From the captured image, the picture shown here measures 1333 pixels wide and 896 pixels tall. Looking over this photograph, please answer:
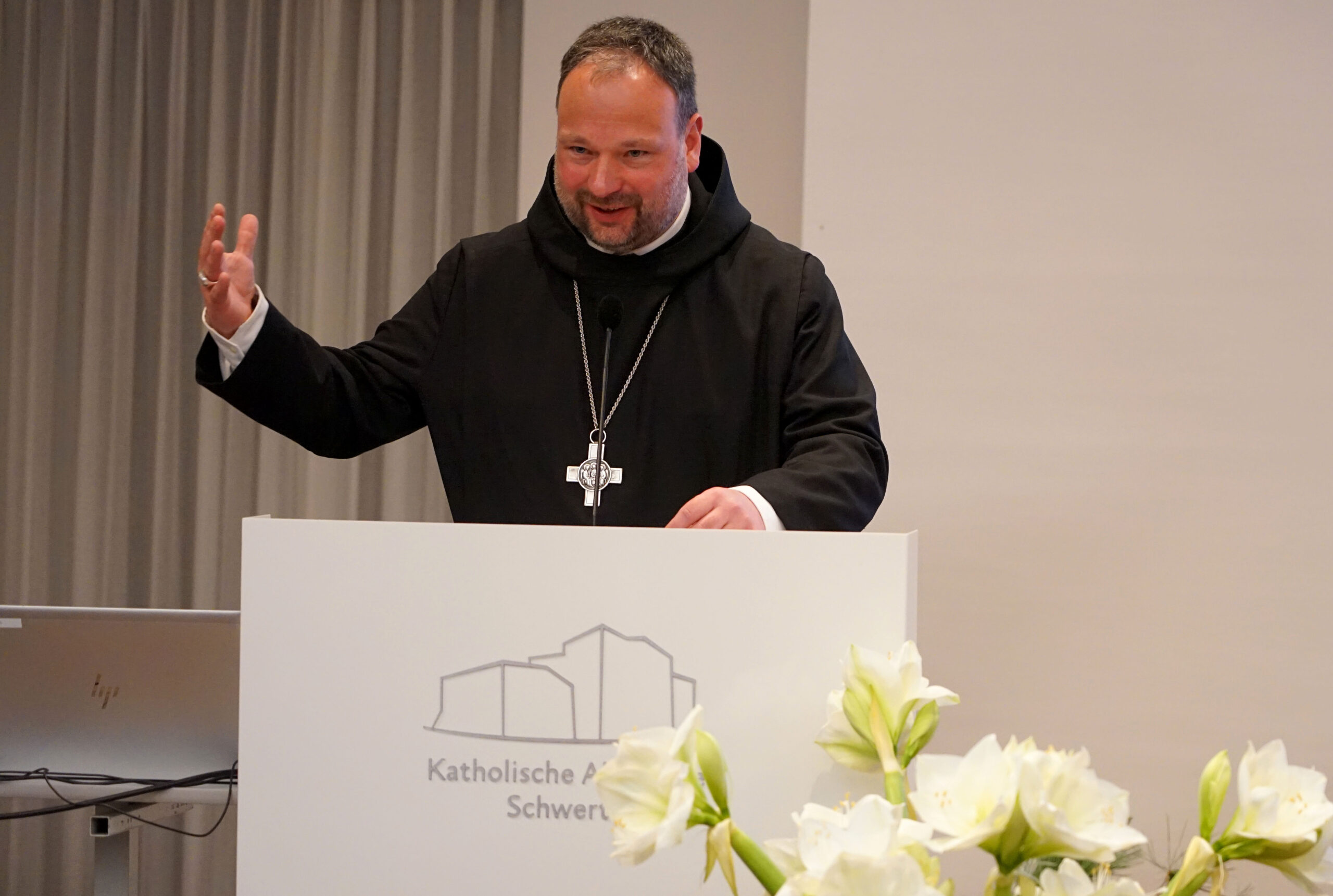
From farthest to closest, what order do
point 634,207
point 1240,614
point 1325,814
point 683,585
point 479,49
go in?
point 479,49, point 1240,614, point 634,207, point 683,585, point 1325,814

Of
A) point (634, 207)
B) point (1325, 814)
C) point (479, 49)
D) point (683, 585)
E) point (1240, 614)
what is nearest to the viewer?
point (1325, 814)

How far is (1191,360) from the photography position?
324cm

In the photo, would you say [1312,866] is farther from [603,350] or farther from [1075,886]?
[603,350]

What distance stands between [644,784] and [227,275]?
4.01 feet

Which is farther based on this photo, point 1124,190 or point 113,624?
point 1124,190

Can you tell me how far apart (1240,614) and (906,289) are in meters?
1.15

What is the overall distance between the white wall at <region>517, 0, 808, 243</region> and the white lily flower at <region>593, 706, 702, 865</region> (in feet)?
10.3

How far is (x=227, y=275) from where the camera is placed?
165 cm

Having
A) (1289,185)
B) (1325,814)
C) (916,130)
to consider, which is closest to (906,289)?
(916,130)

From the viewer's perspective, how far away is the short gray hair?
1921mm

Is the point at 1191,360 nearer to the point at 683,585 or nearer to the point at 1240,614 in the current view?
the point at 1240,614

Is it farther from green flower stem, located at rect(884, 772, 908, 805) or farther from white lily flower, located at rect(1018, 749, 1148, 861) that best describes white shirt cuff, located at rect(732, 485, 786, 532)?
white lily flower, located at rect(1018, 749, 1148, 861)

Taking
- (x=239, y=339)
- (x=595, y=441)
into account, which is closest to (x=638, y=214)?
(x=595, y=441)

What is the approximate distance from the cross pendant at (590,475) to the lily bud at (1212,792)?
4.61ft
